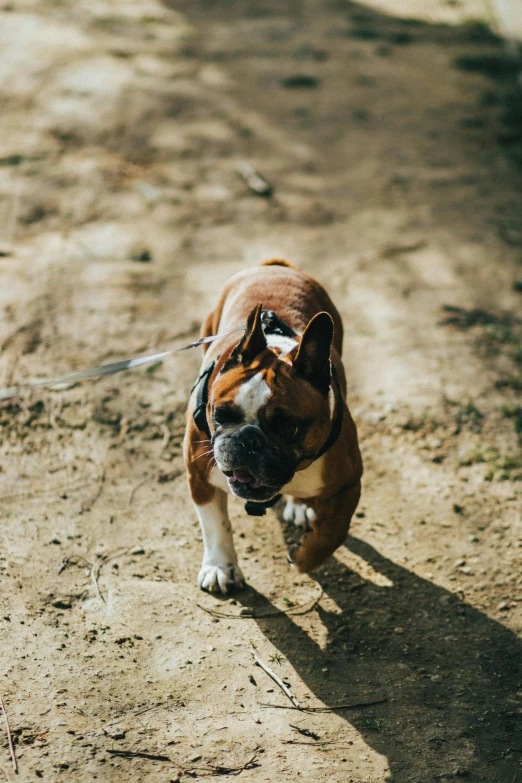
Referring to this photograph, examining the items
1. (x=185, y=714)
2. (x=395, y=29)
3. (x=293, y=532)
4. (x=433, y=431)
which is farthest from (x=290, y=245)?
(x=395, y=29)

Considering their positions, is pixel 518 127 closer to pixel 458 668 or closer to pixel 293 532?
pixel 293 532

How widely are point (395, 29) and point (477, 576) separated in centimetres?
1030

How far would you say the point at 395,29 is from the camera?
41.6 feet

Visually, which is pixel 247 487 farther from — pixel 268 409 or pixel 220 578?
pixel 220 578

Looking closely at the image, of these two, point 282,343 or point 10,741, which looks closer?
point 10,741

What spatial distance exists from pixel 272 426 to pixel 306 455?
0.24 meters

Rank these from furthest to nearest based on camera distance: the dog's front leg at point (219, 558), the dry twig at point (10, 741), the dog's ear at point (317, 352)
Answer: the dog's front leg at point (219, 558) < the dog's ear at point (317, 352) < the dry twig at point (10, 741)

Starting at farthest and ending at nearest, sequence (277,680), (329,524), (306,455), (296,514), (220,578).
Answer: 1. (296,514)
2. (220,578)
3. (329,524)
4. (277,680)
5. (306,455)

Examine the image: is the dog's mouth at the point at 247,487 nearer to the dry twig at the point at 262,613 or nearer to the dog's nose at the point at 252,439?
the dog's nose at the point at 252,439

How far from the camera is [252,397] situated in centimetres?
352

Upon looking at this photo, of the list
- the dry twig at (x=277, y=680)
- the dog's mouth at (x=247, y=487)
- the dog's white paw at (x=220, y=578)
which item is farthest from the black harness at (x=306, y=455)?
the dry twig at (x=277, y=680)

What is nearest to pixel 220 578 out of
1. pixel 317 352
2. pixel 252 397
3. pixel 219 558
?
pixel 219 558

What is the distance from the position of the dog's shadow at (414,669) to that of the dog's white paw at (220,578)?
0.10 m

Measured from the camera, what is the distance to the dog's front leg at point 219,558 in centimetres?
434
